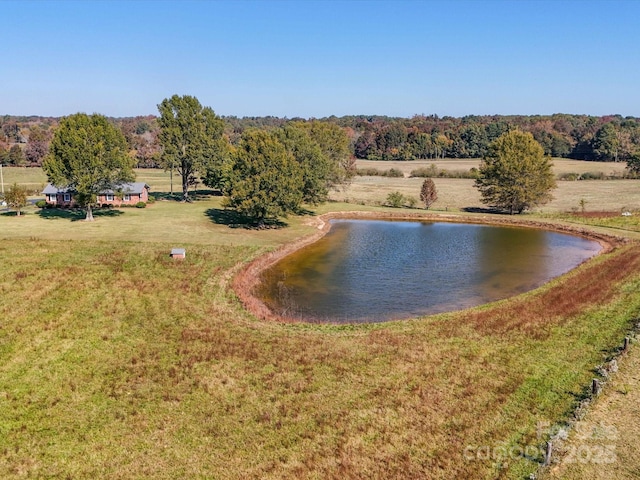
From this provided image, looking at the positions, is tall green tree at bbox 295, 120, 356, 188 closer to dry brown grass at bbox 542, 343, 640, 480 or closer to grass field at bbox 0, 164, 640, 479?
grass field at bbox 0, 164, 640, 479

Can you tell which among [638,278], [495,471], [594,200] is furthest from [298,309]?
[594,200]

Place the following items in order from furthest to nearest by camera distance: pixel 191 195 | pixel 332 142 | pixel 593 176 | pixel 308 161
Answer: pixel 593 176 < pixel 332 142 < pixel 191 195 < pixel 308 161

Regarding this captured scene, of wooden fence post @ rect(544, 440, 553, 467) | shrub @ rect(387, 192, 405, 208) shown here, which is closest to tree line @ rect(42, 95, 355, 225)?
shrub @ rect(387, 192, 405, 208)

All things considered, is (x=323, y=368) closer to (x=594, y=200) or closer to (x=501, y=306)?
(x=501, y=306)

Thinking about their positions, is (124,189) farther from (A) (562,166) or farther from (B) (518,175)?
(A) (562,166)

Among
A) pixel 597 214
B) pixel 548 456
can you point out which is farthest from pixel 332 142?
pixel 548 456

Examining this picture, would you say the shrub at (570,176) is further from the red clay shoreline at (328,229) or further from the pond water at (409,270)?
the pond water at (409,270)

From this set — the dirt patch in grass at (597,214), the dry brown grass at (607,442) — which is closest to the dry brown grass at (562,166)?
the dirt patch in grass at (597,214)
